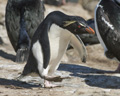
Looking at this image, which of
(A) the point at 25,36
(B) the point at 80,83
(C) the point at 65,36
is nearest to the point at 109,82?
(B) the point at 80,83

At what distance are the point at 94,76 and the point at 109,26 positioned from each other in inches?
36.9

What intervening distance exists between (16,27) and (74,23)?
3.21 m

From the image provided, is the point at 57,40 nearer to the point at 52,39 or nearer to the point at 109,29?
the point at 52,39

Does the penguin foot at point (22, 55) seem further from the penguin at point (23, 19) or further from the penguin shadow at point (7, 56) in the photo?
the penguin shadow at point (7, 56)

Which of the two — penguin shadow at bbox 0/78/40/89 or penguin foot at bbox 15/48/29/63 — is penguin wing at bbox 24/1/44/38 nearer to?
penguin foot at bbox 15/48/29/63

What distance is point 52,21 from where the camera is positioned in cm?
452

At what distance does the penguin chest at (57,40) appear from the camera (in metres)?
4.51

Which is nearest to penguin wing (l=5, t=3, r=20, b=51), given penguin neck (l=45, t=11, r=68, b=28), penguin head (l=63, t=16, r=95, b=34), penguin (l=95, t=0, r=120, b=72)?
penguin (l=95, t=0, r=120, b=72)

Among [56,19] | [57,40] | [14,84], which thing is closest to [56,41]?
[57,40]

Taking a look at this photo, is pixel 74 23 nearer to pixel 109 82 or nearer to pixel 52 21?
pixel 52 21

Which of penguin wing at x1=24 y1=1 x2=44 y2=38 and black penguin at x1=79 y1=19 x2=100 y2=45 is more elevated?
penguin wing at x1=24 y1=1 x2=44 y2=38

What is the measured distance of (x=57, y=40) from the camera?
4.57 m

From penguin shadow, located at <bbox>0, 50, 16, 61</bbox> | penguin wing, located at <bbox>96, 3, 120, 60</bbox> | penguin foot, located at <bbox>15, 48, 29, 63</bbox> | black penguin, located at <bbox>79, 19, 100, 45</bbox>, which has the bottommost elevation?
black penguin, located at <bbox>79, 19, 100, 45</bbox>

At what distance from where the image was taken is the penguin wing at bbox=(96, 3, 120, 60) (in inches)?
218
